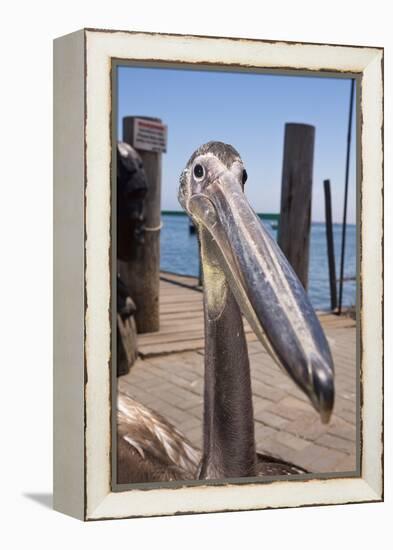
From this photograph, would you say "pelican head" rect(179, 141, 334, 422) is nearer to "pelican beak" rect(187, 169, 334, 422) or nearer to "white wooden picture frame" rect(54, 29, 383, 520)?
"pelican beak" rect(187, 169, 334, 422)

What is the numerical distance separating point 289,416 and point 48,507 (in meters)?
1.22

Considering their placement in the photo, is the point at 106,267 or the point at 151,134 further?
the point at 151,134

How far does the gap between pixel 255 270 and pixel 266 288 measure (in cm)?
8

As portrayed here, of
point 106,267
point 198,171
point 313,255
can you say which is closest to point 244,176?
point 198,171

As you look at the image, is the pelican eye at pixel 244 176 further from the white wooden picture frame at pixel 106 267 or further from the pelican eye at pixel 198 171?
the white wooden picture frame at pixel 106 267

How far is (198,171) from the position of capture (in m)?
2.69

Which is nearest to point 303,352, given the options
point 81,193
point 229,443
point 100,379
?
point 229,443

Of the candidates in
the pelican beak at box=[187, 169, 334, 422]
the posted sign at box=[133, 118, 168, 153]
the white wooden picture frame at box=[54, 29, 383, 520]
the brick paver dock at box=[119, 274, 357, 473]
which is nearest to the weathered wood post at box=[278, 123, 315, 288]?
the white wooden picture frame at box=[54, 29, 383, 520]

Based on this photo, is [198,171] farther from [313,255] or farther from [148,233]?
[148,233]

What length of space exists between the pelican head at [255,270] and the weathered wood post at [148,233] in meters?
0.51

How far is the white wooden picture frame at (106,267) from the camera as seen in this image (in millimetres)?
2811

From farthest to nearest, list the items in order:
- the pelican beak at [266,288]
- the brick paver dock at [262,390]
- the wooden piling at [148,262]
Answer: the wooden piling at [148,262]
the brick paver dock at [262,390]
the pelican beak at [266,288]

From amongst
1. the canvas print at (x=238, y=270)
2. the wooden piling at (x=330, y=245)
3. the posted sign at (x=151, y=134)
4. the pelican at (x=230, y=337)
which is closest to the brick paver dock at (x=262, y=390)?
the canvas print at (x=238, y=270)

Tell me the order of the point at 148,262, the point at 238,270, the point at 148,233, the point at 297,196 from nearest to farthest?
the point at 238,270, the point at 297,196, the point at 148,262, the point at 148,233
